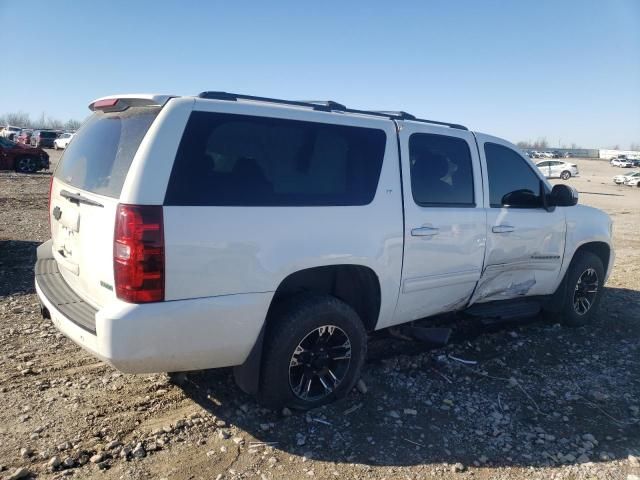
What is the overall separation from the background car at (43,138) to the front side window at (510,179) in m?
42.2

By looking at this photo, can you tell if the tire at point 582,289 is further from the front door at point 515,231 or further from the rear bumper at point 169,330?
the rear bumper at point 169,330

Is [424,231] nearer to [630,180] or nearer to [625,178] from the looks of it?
[630,180]

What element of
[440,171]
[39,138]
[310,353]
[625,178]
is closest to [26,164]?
[39,138]

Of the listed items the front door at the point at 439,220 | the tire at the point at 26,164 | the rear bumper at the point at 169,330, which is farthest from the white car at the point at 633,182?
the rear bumper at the point at 169,330

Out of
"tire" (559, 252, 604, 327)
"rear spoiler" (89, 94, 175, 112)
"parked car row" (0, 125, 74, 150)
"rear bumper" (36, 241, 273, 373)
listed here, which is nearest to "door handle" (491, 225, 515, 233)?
"tire" (559, 252, 604, 327)

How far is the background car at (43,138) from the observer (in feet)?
129

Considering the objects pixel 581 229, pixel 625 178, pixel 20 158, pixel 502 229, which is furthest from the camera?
pixel 625 178

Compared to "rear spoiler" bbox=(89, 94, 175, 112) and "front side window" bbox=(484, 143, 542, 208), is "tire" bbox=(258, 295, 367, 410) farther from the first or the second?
"front side window" bbox=(484, 143, 542, 208)

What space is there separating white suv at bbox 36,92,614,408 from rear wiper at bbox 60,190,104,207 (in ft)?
0.06

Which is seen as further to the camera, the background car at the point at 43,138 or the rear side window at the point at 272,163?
the background car at the point at 43,138

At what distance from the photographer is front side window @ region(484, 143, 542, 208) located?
4.53 meters

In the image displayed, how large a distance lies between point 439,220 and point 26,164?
23048 millimetres

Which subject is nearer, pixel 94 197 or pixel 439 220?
pixel 94 197

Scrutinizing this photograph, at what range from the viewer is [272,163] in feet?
10.3
